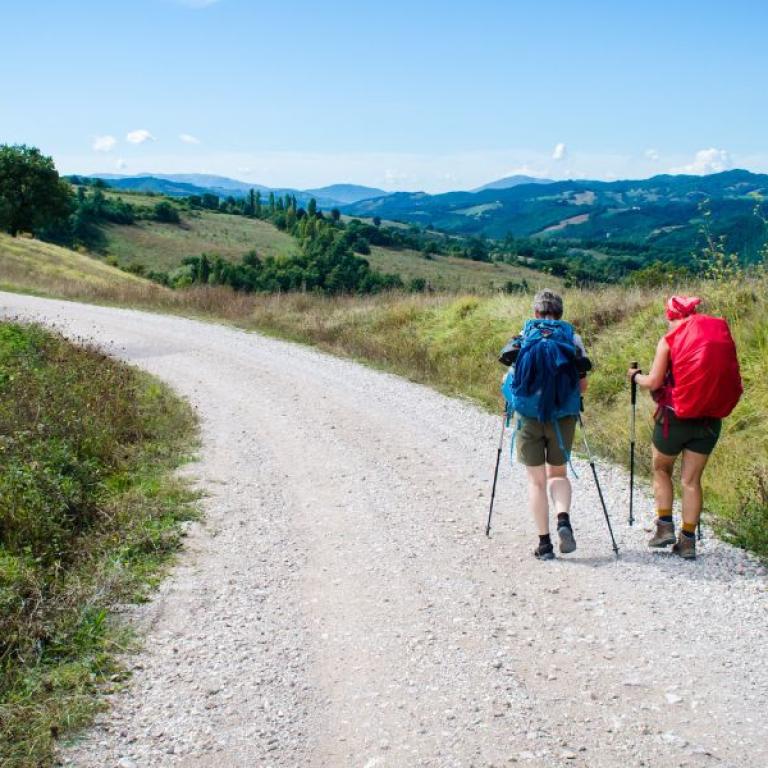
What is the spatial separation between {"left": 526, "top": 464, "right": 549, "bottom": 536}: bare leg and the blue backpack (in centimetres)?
37

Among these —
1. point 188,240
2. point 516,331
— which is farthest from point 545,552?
point 188,240

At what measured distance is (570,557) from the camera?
5914 millimetres

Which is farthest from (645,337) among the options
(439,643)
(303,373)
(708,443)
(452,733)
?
(452,733)

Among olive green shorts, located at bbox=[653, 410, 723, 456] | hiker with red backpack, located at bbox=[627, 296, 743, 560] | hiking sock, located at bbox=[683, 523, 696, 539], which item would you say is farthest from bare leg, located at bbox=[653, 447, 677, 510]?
hiking sock, located at bbox=[683, 523, 696, 539]

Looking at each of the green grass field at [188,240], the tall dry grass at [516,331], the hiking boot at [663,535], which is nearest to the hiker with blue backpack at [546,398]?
the hiking boot at [663,535]

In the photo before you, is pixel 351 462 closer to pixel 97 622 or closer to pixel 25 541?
pixel 25 541

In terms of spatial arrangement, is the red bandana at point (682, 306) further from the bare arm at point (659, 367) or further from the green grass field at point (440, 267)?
the green grass field at point (440, 267)

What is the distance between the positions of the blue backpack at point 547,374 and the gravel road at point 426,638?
1.18 metres

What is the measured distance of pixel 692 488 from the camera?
Answer: 230 inches

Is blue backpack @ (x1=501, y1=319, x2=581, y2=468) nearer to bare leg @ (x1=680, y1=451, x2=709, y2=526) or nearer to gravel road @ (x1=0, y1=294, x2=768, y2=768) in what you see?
bare leg @ (x1=680, y1=451, x2=709, y2=526)

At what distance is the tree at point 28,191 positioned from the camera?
64.9 metres

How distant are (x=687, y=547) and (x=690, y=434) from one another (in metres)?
0.87

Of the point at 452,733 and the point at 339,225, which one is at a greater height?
the point at 339,225

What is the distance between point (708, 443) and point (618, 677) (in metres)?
2.31
